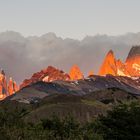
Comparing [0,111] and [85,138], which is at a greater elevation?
[0,111]

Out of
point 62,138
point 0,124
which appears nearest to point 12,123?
point 0,124

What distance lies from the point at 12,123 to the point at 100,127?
33.5m

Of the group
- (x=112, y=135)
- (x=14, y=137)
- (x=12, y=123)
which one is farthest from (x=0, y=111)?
(x=112, y=135)

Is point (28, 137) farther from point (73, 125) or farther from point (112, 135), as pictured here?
point (112, 135)

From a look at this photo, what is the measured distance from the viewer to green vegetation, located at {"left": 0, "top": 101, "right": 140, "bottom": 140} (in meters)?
71.3

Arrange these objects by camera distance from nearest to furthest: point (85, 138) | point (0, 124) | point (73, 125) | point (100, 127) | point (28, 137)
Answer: point (28, 137) → point (0, 124) → point (85, 138) → point (73, 125) → point (100, 127)

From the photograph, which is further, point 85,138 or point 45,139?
point 85,138

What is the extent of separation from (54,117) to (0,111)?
60.2ft

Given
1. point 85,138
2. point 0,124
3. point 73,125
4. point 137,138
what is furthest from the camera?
point 137,138

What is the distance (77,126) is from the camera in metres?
88.0

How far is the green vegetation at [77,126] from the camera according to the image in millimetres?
71312

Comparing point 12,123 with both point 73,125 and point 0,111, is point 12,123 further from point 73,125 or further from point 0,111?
point 73,125

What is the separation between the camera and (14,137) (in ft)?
190

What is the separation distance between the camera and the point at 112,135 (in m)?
97.1
